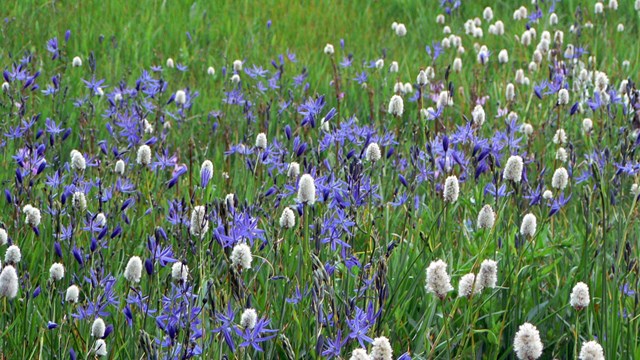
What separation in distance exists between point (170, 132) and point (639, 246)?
103 inches

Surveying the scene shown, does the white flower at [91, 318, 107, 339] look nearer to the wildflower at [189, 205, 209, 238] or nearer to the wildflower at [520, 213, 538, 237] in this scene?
the wildflower at [189, 205, 209, 238]

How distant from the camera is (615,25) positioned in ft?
22.8

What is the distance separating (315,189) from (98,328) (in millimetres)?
649

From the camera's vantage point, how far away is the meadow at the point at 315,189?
2.19 meters

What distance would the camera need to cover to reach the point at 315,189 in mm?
2375

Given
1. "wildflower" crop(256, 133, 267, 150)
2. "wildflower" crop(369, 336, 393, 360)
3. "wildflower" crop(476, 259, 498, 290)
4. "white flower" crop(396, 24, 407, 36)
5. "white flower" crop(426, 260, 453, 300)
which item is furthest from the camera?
"white flower" crop(396, 24, 407, 36)

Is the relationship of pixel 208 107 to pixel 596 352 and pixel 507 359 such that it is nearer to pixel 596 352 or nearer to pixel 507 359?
pixel 507 359

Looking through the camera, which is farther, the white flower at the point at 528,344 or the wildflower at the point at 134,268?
the wildflower at the point at 134,268

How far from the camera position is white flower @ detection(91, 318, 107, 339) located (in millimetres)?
2096

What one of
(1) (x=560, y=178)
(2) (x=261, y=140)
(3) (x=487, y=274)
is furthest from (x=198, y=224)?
(1) (x=560, y=178)

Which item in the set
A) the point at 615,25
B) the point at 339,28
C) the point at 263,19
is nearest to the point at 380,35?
the point at 339,28

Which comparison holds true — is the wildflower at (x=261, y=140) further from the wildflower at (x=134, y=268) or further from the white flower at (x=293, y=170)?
the wildflower at (x=134, y=268)

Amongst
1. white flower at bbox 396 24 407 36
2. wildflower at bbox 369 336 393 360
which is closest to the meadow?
wildflower at bbox 369 336 393 360

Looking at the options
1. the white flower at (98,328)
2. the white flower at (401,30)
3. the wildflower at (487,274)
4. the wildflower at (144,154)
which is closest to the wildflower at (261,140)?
the wildflower at (144,154)
